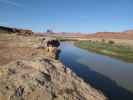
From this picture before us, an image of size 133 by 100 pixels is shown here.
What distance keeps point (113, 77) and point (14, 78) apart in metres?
11.2

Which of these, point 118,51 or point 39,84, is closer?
point 39,84

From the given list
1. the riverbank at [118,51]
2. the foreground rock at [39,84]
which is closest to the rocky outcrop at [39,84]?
the foreground rock at [39,84]

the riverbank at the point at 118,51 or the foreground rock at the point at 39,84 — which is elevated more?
the foreground rock at the point at 39,84

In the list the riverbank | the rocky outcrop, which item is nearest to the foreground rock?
the rocky outcrop

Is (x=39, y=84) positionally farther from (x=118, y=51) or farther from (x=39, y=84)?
(x=118, y=51)

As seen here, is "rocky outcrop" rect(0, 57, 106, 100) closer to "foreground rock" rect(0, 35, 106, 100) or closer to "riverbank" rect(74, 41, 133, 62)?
"foreground rock" rect(0, 35, 106, 100)

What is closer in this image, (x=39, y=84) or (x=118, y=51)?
(x=39, y=84)

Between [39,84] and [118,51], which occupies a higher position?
[39,84]

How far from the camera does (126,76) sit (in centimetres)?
1736

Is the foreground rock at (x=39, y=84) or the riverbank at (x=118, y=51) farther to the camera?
the riverbank at (x=118, y=51)

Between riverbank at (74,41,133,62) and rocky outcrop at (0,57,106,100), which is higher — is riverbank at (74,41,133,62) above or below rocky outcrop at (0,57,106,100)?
below

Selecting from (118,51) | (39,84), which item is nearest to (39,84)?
(39,84)

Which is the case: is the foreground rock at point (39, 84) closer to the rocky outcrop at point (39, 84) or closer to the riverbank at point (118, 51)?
the rocky outcrop at point (39, 84)

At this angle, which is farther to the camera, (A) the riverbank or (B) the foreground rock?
(A) the riverbank
